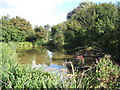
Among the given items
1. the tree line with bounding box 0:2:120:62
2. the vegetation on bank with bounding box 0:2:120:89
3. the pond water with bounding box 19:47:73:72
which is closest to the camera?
the vegetation on bank with bounding box 0:2:120:89

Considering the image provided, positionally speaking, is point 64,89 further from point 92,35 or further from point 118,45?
point 92,35

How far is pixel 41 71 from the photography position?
Result: 2988 millimetres

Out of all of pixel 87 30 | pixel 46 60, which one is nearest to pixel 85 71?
pixel 87 30

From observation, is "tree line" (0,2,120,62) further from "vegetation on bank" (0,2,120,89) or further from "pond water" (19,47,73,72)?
"pond water" (19,47,73,72)

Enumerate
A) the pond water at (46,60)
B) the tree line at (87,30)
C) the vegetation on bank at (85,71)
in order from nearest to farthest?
the vegetation on bank at (85,71)
the tree line at (87,30)
the pond water at (46,60)

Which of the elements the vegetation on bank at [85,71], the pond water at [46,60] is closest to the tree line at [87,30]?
the vegetation on bank at [85,71]

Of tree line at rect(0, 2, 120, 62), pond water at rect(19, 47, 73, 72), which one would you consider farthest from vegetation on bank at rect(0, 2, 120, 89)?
pond water at rect(19, 47, 73, 72)

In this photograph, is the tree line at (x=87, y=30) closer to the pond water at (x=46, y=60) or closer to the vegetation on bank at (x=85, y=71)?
the vegetation on bank at (x=85, y=71)

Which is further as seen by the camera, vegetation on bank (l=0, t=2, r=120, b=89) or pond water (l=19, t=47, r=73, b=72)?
pond water (l=19, t=47, r=73, b=72)

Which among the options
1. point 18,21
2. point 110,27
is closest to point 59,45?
point 18,21

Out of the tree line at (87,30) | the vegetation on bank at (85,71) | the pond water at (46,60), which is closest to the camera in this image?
the vegetation on bank at (85,71)

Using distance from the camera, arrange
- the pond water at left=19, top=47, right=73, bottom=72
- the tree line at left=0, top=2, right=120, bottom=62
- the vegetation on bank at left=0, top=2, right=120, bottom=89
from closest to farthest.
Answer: the vegetation on bank at left=0, top=2, right=120, bottom=89 < the tree line at left=0, top=2, right=120, bottom=62 < the pond water at left=19, top=47, right=73, bottom=72

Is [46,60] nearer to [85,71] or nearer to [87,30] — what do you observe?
[87,30]

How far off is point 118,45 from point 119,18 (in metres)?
1.60
